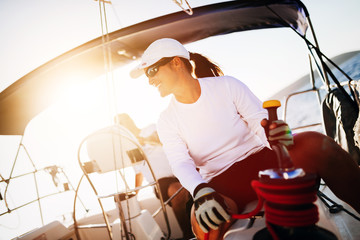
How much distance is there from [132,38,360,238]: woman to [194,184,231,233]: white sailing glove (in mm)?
15

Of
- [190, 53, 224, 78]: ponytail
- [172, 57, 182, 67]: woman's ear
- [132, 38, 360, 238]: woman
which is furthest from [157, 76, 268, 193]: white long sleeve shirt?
[190, 53, 224, 78]: ponytail

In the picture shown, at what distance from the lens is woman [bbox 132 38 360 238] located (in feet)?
2.33

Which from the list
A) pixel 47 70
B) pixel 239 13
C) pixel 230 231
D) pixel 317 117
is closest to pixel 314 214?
pixel 230 231

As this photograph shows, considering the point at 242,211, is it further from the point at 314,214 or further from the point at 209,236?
the point at 314,214

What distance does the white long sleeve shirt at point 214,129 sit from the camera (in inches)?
43.0

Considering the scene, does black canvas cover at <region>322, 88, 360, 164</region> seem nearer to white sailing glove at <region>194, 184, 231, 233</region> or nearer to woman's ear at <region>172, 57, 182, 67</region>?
woman's ear at <region>172, 57, 182, 67</region>

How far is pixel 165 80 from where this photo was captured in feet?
4.07

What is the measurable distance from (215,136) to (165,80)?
1.71ft

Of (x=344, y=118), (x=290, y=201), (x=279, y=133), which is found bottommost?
(x=344, y=118)

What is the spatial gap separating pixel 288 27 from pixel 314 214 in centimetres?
327

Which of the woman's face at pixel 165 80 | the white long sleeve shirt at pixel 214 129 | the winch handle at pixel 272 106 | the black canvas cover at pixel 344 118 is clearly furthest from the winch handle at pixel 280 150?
the black canvas cover at pixel 344 118

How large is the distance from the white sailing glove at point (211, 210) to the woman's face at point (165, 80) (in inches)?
30.9

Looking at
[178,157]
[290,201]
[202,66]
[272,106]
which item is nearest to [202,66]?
[202,66]

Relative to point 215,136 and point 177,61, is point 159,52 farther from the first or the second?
point 215,136
